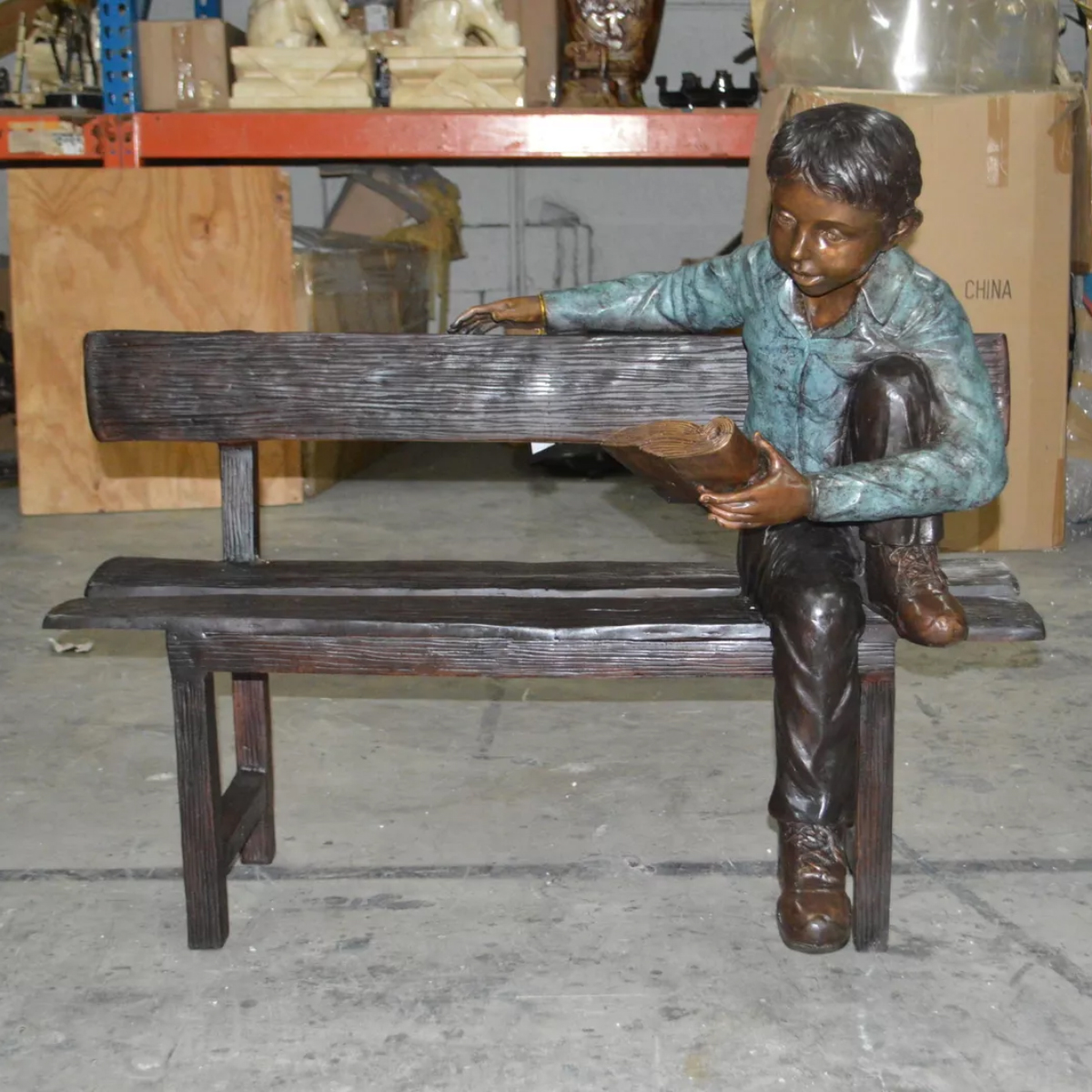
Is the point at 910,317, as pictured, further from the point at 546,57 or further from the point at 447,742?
the point at 546,57

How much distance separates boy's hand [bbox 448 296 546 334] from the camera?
259 cm

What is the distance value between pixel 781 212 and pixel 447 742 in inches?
62.0

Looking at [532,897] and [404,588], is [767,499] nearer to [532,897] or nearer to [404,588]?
[404,588]

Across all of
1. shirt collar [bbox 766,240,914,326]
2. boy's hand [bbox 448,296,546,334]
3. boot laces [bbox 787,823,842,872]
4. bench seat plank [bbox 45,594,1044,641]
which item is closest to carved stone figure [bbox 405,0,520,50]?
boy's hand [bbox 448,296,546,334]

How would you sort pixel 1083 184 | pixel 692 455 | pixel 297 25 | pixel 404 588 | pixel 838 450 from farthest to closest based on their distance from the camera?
pixel 297 25, pixel 1083 184, pixel 404 588, pixel 838 450, pixel 692 455

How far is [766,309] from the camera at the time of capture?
92.1 inches

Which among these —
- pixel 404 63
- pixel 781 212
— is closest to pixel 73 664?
pixel 781 212

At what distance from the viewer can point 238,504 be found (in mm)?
2689

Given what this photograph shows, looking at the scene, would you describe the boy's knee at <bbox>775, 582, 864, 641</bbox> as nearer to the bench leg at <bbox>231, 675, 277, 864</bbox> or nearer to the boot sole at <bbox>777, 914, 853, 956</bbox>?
the boot sole at <bbox>777, 914, 853, 956</bbox>

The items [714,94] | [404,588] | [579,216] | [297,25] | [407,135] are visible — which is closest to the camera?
[404,588]

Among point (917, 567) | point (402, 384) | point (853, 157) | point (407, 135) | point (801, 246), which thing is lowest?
point (917, 567)

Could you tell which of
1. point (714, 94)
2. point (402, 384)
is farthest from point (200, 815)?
point (714, 94)

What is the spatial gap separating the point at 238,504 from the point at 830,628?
1.12 meters

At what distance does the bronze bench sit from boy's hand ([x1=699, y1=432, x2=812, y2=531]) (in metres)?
0.21
